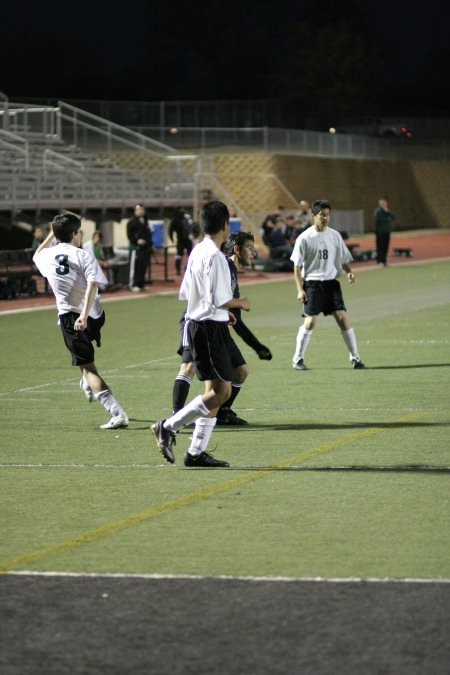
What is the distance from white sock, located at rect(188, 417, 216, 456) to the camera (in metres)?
9.58

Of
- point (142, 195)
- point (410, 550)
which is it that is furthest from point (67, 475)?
point (142, 195)

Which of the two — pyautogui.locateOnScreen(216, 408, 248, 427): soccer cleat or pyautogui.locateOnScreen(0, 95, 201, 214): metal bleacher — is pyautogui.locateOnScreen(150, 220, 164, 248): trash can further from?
pyautogui.locateOnScreen(216, 408, 248, 427): soccer cleat

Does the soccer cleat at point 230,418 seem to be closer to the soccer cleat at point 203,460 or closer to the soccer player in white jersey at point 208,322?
the soccer cleat at point 203,460

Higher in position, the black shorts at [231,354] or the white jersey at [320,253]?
the white jersey at [320,253]

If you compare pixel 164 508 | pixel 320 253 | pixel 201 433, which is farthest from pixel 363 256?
pixel 164 508

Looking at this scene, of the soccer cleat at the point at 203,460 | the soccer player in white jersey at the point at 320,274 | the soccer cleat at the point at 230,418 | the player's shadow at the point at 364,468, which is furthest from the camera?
the soccer player in white jersey at the point at 320,274

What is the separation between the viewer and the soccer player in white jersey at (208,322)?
9.30 metres

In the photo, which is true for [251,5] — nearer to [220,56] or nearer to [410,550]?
[220,56]

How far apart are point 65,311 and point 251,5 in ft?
306

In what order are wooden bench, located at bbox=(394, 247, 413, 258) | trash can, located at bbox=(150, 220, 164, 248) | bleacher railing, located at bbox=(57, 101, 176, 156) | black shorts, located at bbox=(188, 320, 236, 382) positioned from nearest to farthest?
black shorts, located at bbox=(188, 320, 236, 382)
trash can, located at bbox=(150, 220, 164, 248)
wooden bench, located at bbox=(394, 247, 413, 258)
bleacher railing, located at bbox=(57, 101, 176, 156)

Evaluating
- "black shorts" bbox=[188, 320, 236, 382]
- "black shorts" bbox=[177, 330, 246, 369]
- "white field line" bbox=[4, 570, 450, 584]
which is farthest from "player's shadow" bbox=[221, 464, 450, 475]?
"white field line" bbox=[4, 570, 450, 584]

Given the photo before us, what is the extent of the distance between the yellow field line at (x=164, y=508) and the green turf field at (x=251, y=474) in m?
0.02

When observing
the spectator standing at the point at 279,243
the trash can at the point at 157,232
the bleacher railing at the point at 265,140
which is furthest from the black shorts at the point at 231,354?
the bleacher railing at the point at 265,140

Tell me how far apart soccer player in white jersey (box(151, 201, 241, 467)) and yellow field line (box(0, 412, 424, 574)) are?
526 mm
